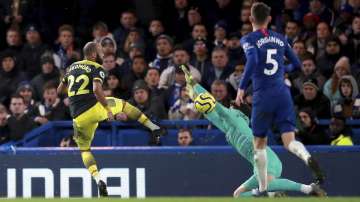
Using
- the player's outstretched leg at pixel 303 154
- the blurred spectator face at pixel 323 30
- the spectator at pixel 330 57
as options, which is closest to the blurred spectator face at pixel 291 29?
the blurred spectator face at pixel 323 30

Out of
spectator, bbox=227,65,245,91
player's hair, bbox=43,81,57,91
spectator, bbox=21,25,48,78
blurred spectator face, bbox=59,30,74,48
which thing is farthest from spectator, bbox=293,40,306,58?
spectator, bbox=21,25,48,78

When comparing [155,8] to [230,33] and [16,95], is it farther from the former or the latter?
[16,95]

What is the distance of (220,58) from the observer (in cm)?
1739

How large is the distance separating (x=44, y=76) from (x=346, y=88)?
4559mm

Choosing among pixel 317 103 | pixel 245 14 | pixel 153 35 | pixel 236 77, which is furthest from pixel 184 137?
pixel 153 35

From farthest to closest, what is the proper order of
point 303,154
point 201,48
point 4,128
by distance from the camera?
point 201,48 → point 4,128 → point 303,154

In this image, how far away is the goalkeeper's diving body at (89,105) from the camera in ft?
48.8

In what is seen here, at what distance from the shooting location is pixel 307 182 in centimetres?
1524

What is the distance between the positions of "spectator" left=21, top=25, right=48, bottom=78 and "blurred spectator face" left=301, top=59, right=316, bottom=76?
4283 millimetres

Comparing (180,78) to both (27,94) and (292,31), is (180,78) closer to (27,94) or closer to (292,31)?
(292,31)

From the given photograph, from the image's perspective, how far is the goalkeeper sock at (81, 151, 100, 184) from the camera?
1477cm

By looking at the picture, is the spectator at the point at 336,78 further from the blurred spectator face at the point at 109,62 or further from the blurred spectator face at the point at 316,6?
the blurred spectator face at the point at 109,62

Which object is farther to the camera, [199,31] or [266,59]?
[199,31]

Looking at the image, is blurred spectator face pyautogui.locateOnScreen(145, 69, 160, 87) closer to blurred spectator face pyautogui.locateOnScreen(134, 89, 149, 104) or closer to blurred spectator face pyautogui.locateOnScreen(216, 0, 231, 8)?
blurred spectator face pyautogui.locateOnScreen(134, 89, 149, 104)
